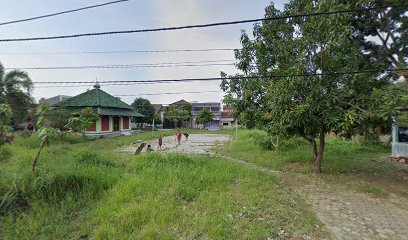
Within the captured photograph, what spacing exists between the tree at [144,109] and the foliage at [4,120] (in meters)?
38.9

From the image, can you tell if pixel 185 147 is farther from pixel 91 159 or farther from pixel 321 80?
pixel 321 80

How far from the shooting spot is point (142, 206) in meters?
4.25

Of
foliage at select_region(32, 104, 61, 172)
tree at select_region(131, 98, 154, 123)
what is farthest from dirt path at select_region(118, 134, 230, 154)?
tree at select_region(131, 98, 154, 123)

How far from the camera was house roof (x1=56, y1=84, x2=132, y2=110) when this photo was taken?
75.9ft

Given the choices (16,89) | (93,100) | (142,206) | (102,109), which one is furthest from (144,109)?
(142,206)

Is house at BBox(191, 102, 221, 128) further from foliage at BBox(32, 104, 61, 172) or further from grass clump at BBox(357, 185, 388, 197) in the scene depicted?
foliage at BBox(32, 104, 61, 172)

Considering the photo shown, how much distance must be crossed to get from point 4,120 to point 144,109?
3948cm

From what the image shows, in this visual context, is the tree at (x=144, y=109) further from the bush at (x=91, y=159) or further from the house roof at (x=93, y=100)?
the bush at (x=91, y=159)

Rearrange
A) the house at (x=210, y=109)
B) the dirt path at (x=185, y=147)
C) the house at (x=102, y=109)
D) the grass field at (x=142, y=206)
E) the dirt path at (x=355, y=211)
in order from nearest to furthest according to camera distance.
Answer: the grass field at (x=142, y=206), the dirt path at (x=355, y=211), the dirt path at (x=185, y=147), the house at (x=102, y=109), the house at (x=210, y=109)

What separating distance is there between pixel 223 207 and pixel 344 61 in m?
5.89

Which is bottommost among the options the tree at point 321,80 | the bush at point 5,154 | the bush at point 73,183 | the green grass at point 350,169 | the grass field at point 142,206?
the green grass at point 350,169

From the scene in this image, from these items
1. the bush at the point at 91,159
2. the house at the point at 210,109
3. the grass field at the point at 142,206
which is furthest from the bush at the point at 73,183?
the house at the point at 210,109

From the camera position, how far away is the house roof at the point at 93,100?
23.1 meters

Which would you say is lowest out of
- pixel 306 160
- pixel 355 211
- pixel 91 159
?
pixel 355 211
